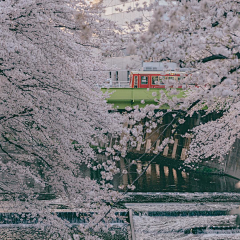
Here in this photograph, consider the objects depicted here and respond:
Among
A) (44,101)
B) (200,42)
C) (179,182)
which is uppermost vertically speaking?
(44,101)

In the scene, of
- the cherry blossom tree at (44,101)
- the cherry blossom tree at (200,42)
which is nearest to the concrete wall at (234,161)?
the cherry blossom tree at (44,101)

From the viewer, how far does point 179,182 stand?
2292 cm

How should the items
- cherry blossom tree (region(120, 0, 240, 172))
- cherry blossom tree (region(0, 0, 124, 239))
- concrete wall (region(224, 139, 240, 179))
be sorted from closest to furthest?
cherry blossom tree (region(120, 0, 240, 172)), cherry blossom tree (region(0, 0, 124, 239)), concrete wall (region(224, 139, 240, 179))

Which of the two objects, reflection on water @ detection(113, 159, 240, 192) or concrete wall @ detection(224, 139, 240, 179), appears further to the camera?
concrete wall @ detection(224, 139, 240, 179)

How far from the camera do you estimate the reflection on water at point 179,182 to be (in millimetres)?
20703

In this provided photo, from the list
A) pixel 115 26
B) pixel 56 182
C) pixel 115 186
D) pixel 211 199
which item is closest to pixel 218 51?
pixel 56 182

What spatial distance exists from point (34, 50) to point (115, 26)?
11.6 ft

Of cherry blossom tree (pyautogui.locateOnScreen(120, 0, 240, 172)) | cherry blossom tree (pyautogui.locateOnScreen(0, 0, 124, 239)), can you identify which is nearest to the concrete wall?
cherry blossom tree (pyautogui.locateOnScreen(0, 0, 124, 239))

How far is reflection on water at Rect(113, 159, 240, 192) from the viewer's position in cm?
2070

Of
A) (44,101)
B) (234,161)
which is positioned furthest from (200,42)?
(234,161)

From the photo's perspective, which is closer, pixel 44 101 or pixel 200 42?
pixel 200 42

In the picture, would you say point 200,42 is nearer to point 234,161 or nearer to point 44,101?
point 44,101

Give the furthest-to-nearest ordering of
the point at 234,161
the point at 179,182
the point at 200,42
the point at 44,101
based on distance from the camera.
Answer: the point at 179,182
the point at 234,161
the point at 44,101
the point at 200,42

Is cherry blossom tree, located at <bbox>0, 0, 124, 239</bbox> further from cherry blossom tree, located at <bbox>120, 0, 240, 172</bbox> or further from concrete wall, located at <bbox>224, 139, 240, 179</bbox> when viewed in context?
concrete wall, located at <bbox>224, 139, 240, 179</bbox>
